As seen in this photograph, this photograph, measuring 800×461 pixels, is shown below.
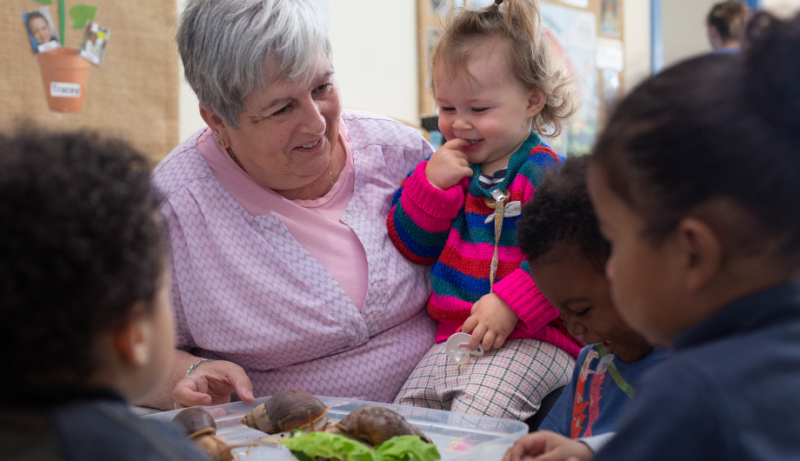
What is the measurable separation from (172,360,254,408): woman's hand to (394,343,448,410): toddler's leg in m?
0.29

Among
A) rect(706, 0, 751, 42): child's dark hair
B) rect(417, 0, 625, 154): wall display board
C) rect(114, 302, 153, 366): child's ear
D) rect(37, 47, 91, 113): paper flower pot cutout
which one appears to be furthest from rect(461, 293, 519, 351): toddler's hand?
rect(706, 0, 751, 42): child's dark hair

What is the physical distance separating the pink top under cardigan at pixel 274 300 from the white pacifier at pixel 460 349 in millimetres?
137

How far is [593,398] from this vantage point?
1029mm

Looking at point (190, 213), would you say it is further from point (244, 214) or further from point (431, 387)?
point (431, 387)

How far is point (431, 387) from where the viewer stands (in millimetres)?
1295

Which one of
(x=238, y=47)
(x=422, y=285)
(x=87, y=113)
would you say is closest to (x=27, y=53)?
(x=87, y=113)

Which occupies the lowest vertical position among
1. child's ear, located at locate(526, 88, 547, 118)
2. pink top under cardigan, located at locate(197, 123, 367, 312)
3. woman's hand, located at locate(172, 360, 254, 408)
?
woman's hand, located at locate(172, 360, 254, 408)

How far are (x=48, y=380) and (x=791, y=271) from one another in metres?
0.60

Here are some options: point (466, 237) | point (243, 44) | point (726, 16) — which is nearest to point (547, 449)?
point (466, 237)

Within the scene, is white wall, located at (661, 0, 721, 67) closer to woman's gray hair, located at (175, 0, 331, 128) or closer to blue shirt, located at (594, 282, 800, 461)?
woman's gray hair, located at (175, 0, 331, 128)

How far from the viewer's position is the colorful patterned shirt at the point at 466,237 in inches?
51.7

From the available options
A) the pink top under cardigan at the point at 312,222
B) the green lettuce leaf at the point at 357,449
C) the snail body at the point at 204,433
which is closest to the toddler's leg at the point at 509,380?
the pink top under cardigan at the point at 312,222

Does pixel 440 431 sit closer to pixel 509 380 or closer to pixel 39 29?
pixel 509 380

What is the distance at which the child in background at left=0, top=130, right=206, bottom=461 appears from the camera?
1.66 ft
